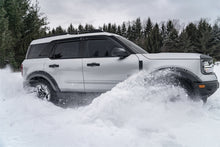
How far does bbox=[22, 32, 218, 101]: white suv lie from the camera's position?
2850 millimetres

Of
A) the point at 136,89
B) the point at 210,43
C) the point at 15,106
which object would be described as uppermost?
the point at 210,43

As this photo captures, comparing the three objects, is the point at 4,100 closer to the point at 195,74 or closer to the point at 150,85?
the point at 150,85

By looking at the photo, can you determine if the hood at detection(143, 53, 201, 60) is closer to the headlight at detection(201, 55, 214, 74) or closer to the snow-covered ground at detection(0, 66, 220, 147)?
the headlight at detection(201, 55, 214, 74)

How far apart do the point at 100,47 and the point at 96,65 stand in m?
0.47

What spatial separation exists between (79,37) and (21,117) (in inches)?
86.2

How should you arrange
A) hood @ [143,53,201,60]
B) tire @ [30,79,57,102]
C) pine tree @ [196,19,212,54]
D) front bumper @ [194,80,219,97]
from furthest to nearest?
pine tree @ [196,19,212,54] → tire @ [30,79,57,102] → hood @ [143,53,201,60] → front bumper @ [194,80,219,97]

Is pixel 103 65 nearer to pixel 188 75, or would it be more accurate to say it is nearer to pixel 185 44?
pixel 188 75

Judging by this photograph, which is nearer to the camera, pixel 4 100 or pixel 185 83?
pixel 185 83

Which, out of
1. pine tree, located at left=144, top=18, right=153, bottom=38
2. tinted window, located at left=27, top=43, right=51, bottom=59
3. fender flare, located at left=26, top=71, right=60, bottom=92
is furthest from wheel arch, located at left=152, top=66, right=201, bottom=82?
pine tree, located at left=144, top=18, right=153, bottom=38

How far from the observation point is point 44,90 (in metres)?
3.92

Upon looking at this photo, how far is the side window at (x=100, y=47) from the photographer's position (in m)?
3.40

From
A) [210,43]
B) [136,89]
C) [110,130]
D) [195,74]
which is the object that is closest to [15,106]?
[110,130]

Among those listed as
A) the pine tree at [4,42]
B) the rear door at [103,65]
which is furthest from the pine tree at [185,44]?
the rear door at [103,65]

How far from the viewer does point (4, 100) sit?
4.02 m
